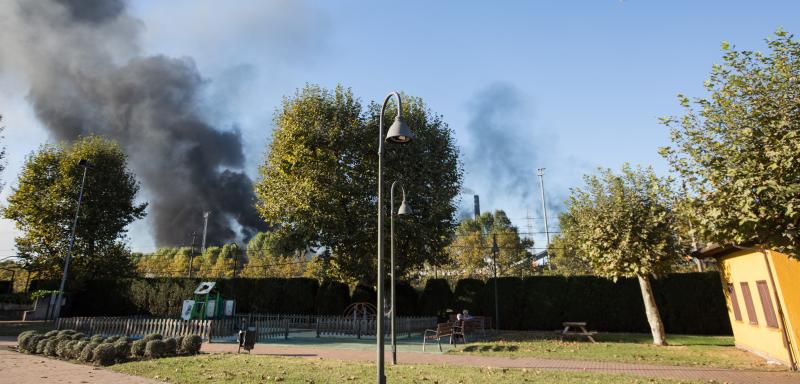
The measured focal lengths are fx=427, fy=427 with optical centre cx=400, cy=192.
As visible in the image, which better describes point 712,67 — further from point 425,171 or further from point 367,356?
point 425,171

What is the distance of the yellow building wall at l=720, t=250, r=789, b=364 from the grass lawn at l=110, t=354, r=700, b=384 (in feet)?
21.6

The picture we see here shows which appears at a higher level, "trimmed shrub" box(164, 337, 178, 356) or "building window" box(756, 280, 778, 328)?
"building window" box(756, 280, 778, 328)

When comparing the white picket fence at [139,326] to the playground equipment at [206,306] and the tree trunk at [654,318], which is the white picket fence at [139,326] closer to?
the playground equipment at [206,306]

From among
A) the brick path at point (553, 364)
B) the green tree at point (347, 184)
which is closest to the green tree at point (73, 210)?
the green tree at point (347, 184)

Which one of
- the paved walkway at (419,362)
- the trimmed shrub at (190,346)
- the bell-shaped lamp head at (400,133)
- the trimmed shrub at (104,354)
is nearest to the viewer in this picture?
the bell-shaped lamp head at (400,133)

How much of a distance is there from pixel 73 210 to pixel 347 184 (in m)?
26.9

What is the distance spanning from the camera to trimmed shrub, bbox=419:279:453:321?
29.8m

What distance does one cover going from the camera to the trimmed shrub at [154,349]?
46.2 ft

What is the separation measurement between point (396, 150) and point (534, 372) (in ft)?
57.7

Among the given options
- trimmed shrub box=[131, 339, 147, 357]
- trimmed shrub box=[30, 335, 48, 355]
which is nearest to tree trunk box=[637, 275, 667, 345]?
trimmed shrub box=[131, 339, 147, 357]

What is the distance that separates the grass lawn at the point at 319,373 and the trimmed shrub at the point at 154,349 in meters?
0.95

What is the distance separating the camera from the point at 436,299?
3009 cm

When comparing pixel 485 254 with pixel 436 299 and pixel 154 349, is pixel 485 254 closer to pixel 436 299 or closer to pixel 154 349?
pixel 436 299

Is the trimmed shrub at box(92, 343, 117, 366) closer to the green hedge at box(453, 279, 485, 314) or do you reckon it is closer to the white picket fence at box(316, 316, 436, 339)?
the white picket fence at box(316, 316, 436, 339)
